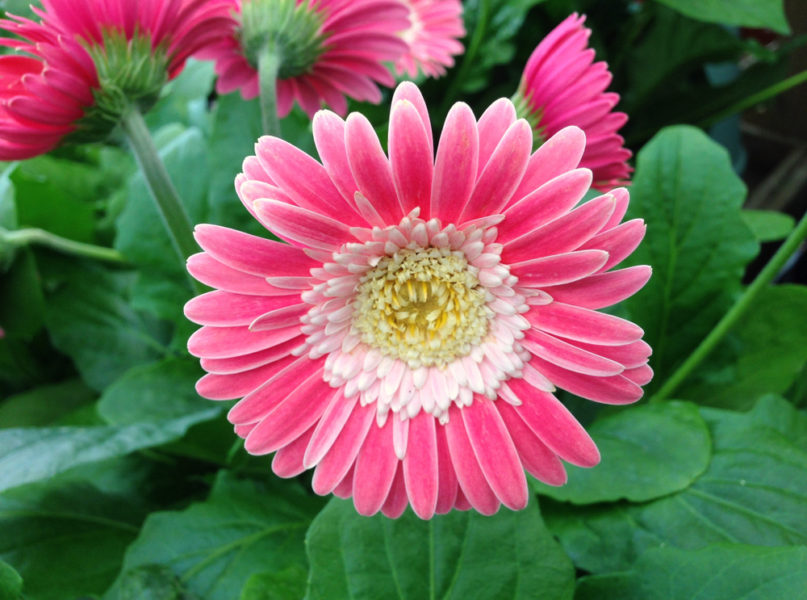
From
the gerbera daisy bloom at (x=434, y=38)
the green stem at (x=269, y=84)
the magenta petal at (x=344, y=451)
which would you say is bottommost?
the magenta petal at (x=344, y=451)

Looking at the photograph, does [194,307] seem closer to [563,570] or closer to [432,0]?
[563,570]

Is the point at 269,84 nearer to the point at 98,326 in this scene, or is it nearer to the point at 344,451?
the point at 344,451

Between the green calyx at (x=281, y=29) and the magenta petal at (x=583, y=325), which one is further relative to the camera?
the green calyx at (x=281, y=29)

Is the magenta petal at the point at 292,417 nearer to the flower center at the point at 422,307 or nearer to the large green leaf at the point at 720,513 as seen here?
the flower center at the point at 422,307

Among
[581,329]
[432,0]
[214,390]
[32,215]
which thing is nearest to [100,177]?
[32,215]

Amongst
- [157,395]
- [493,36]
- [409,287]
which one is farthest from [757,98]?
[157,395]

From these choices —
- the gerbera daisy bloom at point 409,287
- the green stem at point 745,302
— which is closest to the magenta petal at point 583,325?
the gerbera daisy bloom at point 409,287

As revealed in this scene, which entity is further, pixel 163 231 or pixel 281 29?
pixel 163 231
